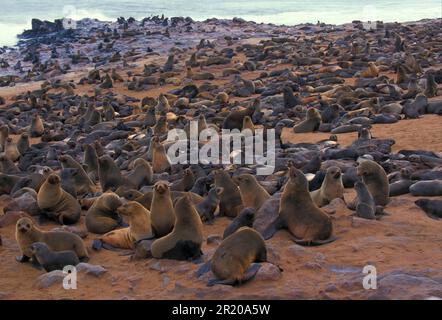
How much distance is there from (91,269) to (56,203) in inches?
85.8

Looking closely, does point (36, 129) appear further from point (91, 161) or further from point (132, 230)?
point (132, 230)

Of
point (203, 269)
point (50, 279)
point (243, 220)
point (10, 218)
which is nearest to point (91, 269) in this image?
point (50, 279)

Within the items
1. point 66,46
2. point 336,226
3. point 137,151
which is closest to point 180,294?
point 336,226

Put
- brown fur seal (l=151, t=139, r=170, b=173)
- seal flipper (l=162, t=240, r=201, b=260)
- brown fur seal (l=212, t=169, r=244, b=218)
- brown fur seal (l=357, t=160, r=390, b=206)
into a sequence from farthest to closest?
1. brown fur seal (l=151, t=139, r=170, b=173)
2. brown fur seal (l=212, t=169, r=244, b=218)
3. brown fur seal (l=357, t=160, r=390, b=206)
4. seal flipper (l=162, t=240, r=201, b=260)

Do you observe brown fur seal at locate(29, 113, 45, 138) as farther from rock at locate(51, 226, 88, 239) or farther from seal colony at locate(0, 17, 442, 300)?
rock at locate(51, 226, 88, 239)

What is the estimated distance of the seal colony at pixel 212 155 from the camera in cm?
636

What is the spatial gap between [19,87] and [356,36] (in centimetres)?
1514

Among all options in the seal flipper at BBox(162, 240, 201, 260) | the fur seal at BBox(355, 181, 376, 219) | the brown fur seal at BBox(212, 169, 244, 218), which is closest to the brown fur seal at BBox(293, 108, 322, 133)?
the brown fur seal at BBox(212, 169, 244, 218)

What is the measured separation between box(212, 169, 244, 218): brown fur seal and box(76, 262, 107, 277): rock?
1.98 m

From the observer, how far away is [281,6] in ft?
227

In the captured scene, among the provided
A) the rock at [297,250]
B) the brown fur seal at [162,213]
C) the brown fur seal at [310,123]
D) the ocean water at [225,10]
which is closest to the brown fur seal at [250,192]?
the brown fur seal at [162,213]

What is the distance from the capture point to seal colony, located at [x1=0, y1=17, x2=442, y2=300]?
6.36 metres

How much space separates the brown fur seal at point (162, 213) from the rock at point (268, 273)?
1.55 metres

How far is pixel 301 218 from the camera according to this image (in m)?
6.32
